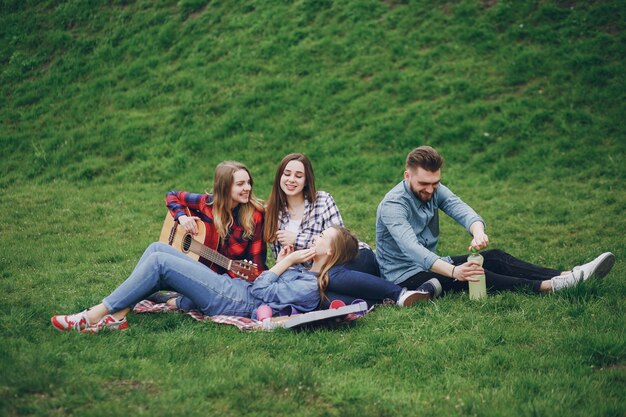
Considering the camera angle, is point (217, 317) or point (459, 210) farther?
point (459, 210)

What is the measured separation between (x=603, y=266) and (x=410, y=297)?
2.02m

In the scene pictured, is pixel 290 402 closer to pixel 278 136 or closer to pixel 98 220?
pixel 98 220

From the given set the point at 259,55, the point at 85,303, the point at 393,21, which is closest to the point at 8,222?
the point at 85,303

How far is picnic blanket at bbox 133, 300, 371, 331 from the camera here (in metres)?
6.24

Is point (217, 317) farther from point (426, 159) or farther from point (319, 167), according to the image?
point (319, 167)

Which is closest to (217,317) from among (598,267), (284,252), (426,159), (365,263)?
(284,252)

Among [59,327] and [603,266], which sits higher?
[603,266]

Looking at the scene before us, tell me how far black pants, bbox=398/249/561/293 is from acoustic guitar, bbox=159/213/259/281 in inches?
68.5

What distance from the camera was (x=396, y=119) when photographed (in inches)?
597

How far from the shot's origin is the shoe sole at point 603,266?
6.69 m

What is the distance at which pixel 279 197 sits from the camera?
313 inches

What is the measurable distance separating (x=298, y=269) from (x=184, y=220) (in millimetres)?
1476

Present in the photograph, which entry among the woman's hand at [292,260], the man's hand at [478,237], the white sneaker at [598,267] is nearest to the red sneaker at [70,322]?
the woman's hand at [292,260]

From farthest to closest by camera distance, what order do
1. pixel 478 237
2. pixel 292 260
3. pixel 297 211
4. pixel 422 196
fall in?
pixel 297 211, pixel 422 196, pixel 292 260, pixel 478 237
